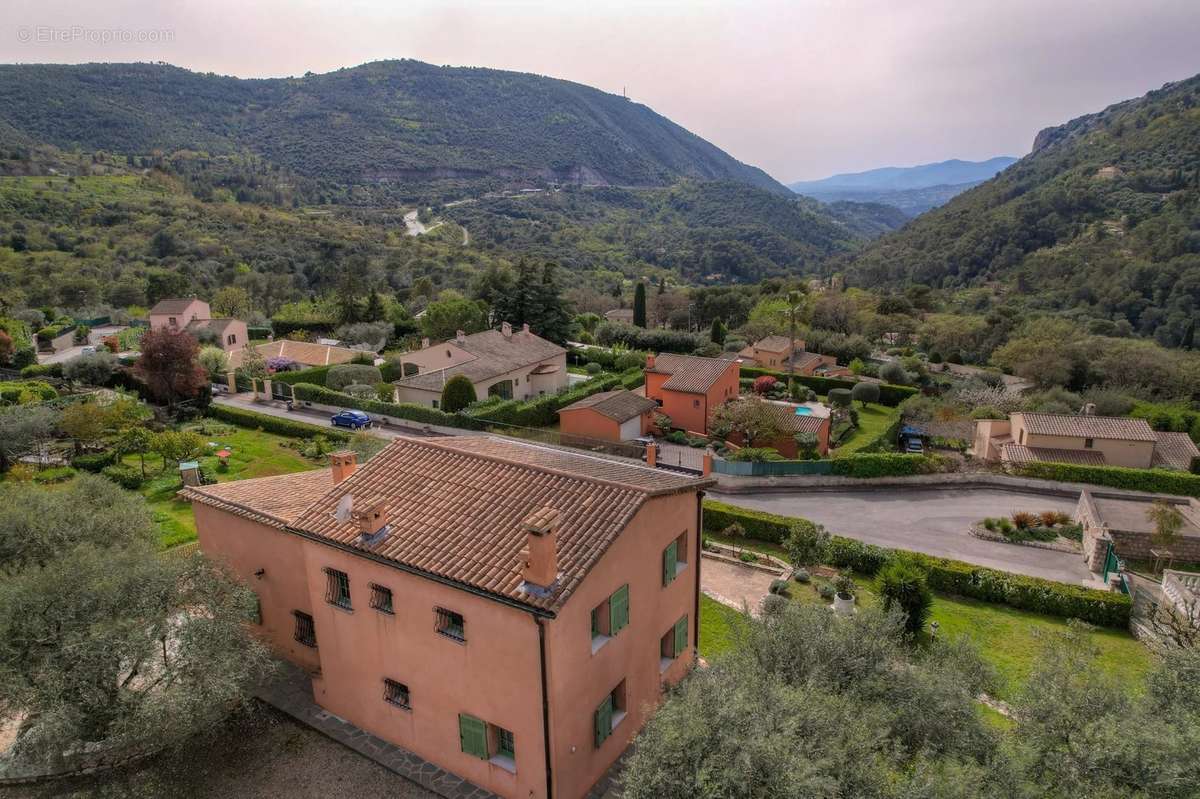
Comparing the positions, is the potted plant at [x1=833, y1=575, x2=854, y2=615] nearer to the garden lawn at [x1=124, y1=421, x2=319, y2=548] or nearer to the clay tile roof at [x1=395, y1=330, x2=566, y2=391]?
the garden lawn at [x1=124, y1=421, x2=319, y2=548]

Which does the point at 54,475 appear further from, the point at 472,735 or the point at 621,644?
the point at 621,644

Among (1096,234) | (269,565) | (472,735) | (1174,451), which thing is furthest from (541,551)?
(1096,234)

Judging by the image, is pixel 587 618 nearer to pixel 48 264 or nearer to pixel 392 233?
pixel 48 264

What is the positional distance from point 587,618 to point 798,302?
169 feet

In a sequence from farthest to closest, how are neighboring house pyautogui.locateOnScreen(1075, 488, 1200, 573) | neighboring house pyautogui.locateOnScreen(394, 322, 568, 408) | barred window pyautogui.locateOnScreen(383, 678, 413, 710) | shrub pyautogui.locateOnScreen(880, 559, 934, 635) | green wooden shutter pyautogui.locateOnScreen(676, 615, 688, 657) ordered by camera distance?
neighboring house pyautogui.locateOnScreen(394, 322, 568, 408), neighboring house pyautogui.locateOnScreen(1075, 488, 1200, 573), shrub pyautogui.locateOnScreen(880, 559, 934, 635), green wooden shutter pyautogui.locateOnScreen(676, 615, 688, 657), barred window pyautogui.locateOnScreen(383, 678, 413, 710)

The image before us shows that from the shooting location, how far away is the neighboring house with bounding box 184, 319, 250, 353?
2280 inches

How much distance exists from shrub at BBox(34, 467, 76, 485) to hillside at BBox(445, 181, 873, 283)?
10589 cm

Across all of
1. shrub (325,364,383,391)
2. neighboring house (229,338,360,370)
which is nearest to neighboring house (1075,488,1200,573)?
shrub (325,364,383,391)

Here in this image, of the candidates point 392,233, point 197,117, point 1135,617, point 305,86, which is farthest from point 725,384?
point 305,86

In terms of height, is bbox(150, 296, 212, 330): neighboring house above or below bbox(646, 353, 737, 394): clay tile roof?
above

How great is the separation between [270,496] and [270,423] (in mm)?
24512

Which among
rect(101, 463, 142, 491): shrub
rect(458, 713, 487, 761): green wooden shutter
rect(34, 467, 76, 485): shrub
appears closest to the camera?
rect(458, 713, 487, 761): green wooden shutter

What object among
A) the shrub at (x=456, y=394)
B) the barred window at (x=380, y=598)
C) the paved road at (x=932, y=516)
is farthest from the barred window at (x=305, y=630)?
the shrub at (x=456, y=394)

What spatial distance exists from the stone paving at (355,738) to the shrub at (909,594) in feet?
42.1
